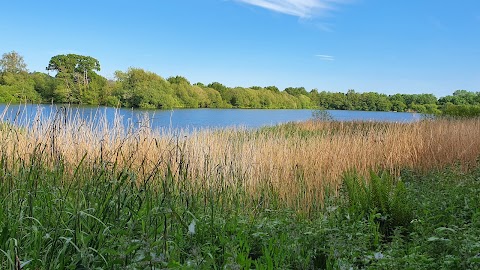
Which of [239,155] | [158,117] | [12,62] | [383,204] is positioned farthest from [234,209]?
[12,62]

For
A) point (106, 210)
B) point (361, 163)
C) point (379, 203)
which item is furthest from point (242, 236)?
point (361, 163)

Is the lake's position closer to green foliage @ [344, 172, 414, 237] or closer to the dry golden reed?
the dry golden reed

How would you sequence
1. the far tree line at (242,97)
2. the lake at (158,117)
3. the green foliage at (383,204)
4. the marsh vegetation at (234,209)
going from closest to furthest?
the marsh vegetation at (234,209) < the green foliage at (383,204) < the lake at (158,117) < the far tree line at (242,97)

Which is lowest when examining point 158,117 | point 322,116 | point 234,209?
point 234,209

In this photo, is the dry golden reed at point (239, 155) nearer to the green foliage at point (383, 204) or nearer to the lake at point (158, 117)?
the lake at point (158, 117)

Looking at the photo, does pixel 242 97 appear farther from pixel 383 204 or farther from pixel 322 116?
pixel 383 204

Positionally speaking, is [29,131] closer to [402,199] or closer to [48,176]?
[48,176]

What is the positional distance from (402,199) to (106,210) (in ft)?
7.88

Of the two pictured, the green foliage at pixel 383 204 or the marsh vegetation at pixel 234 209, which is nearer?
the marsh vegetation at pixel 234 209

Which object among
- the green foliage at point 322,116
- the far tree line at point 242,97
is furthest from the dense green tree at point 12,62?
the green foliage at point 322,116

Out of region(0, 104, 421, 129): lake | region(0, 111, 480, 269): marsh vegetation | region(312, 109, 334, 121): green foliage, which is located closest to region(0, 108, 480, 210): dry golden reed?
region(0, 111, 480, 269): marsh vegetation

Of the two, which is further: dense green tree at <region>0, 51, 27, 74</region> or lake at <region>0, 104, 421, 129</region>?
dense green tree at <region>0, 51, 27, 74</region>

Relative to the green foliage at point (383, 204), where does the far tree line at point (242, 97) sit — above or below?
above

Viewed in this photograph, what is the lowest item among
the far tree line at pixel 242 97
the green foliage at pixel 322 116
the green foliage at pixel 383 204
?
the green foliage at pixel 383 204
